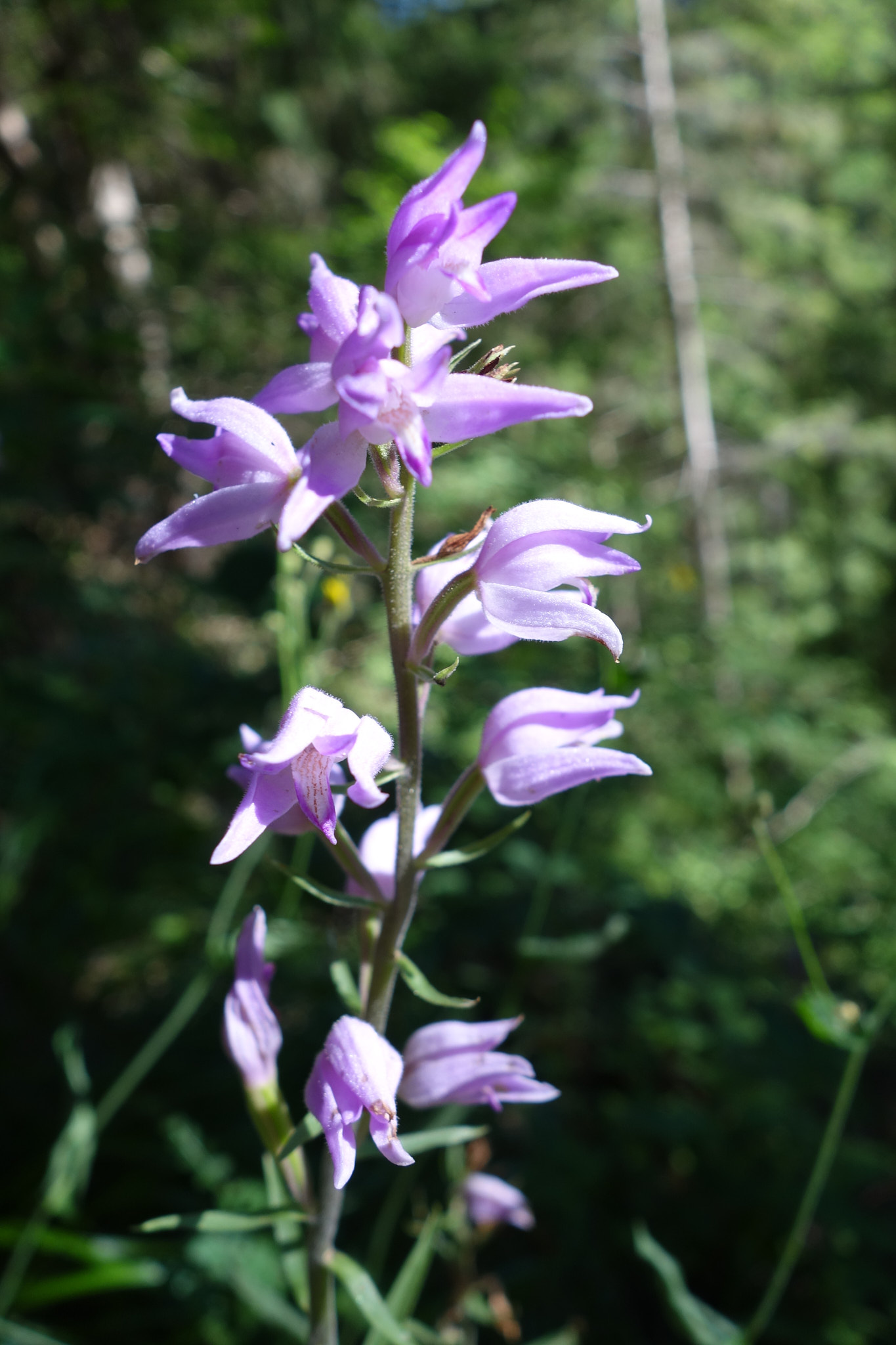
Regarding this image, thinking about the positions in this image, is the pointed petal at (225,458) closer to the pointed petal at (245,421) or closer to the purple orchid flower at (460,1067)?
the pointed petal at (245,421)

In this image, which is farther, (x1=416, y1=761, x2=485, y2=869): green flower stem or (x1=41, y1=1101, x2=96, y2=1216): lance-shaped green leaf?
Answer: (x1=41, y1=1101, x2=96, y2=1216): lance-shaped green leaf

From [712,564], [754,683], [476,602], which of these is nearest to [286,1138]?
[476,602]

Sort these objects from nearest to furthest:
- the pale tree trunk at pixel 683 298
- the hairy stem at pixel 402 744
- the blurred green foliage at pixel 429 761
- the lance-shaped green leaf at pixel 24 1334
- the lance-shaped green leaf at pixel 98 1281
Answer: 1. the hairy stem at pixel 402 744
2. the lance-shaped green leaf at pixel 24 1334
3. the lance-shaped green leaf at pixel 98 1281
4. the blurred green foliage at pixel 429 761
5. the pale tree trunk at pixel 683 298

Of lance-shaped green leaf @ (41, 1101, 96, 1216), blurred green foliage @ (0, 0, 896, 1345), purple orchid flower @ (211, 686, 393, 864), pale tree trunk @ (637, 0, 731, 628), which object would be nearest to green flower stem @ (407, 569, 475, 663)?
purple orchid flower @ (211, 686, 393, 864)

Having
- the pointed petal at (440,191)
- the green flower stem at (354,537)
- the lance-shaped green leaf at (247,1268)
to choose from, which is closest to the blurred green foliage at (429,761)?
the lance-shaped green leaf at (247,1268)

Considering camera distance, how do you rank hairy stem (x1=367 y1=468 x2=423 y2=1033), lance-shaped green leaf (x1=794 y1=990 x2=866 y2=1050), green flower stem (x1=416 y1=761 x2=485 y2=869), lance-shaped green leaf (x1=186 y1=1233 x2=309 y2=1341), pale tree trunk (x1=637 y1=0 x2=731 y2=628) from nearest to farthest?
hairy stem (x1=367 y1=468 x2=423 y2=1033) → green flower stem (x1=416 y1=761 x2=485 y2=869) → lance-shaped green leaf (x1=794 y1=990 x2=866 y2=1050) → lance-shaped green leaf (x1=186 y1=1233 x2=309 y2=1341) → pale tree trunk (x1=637 y1=0 x2=731 y2=628)

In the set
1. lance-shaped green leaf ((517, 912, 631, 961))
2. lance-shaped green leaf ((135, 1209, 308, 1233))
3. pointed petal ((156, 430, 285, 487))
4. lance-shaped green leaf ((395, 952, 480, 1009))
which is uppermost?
pointed petal ((156, 430, 285, 487))

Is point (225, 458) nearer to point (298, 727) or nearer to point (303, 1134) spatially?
point (298, 727)

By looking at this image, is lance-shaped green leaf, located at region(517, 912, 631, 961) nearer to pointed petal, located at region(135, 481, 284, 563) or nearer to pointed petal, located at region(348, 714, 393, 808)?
pointed petal, located at region(348, 714, 393, 808)

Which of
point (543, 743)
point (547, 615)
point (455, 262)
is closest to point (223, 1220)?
point (543, 743)
